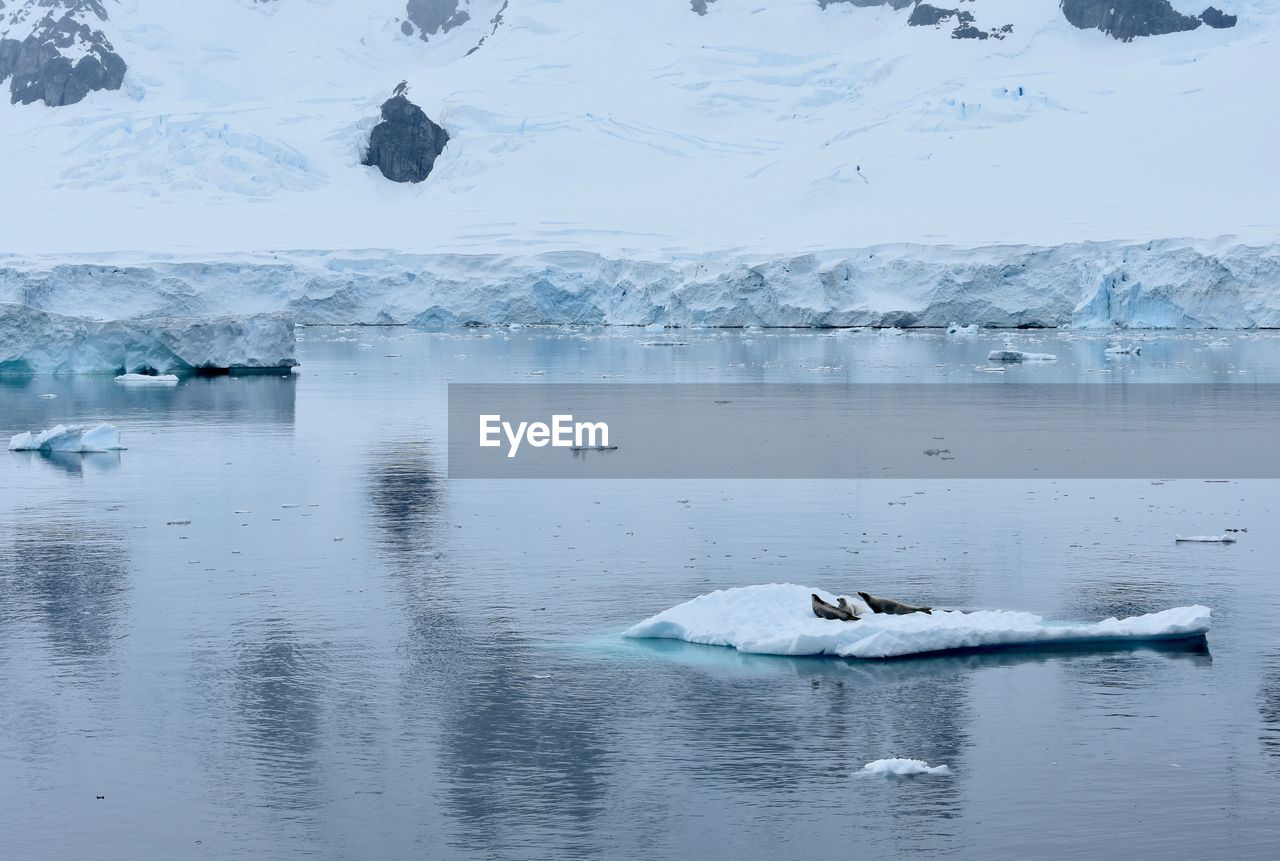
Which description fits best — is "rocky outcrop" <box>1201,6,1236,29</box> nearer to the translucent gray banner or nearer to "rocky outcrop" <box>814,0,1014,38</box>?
"rocky outcrop" <box>814,0,1014,38</box>

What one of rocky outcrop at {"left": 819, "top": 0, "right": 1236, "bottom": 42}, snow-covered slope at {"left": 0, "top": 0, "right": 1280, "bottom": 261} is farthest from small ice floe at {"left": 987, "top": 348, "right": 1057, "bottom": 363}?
rocky outcrop at {"left": 819, "top": 0, "right": 1236, "bottom": 42}

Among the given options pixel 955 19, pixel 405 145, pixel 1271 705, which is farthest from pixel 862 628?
pixel 955 19

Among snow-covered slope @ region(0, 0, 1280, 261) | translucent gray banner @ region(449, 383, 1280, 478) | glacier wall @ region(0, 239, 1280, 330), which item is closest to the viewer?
translucent gray banner @ region(449, 383, 1280, 478)

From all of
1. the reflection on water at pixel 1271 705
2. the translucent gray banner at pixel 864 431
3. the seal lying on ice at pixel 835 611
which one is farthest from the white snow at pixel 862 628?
the translucent gray banner at pixel 864 431

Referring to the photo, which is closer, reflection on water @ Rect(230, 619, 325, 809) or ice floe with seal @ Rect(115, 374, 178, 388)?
reflection on water @ Rect(230, 619, 325, 809)

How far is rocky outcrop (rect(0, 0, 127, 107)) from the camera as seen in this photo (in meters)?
134

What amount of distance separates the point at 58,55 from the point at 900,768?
13944 centimetres

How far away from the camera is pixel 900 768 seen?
811cm

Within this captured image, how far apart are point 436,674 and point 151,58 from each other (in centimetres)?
13871

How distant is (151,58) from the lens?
458 ft

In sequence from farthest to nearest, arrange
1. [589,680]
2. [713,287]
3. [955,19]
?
[955,19]
[713,287]
[589,680]

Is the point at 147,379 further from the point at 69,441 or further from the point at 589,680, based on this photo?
the point at 589,680

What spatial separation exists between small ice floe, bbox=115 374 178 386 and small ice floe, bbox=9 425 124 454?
15.0 m

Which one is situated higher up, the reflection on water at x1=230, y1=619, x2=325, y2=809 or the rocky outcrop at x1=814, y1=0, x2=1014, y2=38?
the rocky outcrop at x1=814, y1=0, x2=1014, y2=38
